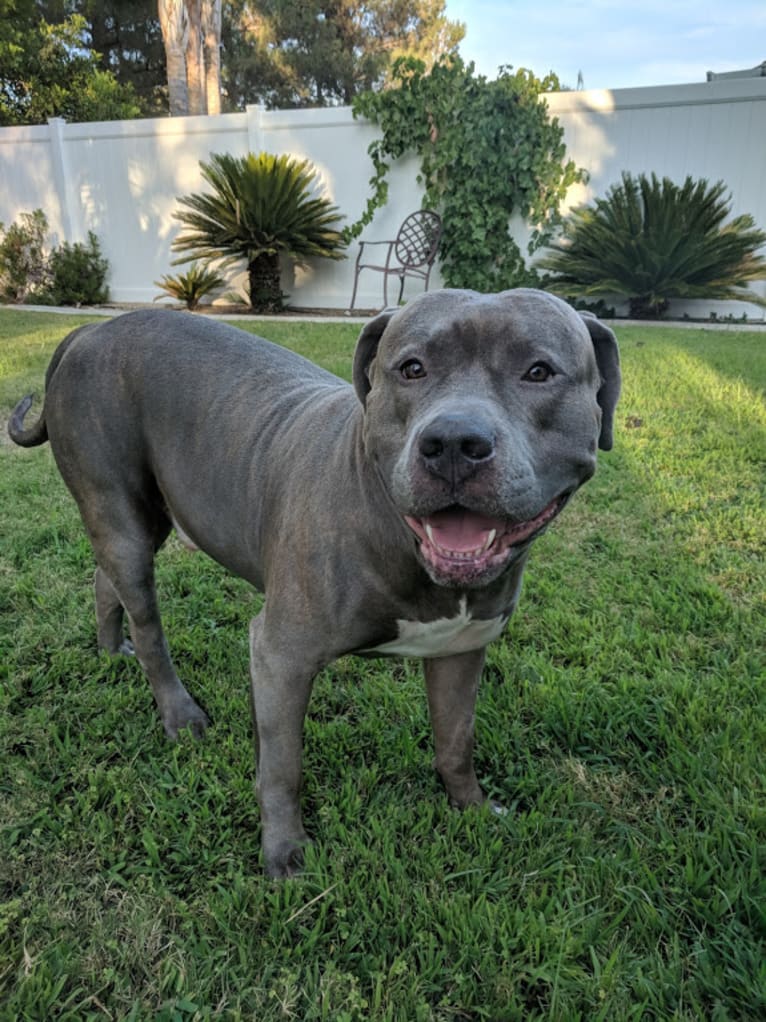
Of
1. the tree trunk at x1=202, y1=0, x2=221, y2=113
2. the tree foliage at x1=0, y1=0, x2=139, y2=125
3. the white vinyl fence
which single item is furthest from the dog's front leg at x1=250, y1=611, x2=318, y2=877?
the tree trunk at x1=202, y1=0, x2=221, y2=113

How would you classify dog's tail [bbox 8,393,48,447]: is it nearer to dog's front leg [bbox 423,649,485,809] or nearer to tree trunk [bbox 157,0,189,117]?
dog's front leg [bbox 423,649,485,809]

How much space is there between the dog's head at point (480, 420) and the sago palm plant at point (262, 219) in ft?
31.5

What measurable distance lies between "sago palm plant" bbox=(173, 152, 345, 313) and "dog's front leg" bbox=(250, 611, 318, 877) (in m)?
9.77

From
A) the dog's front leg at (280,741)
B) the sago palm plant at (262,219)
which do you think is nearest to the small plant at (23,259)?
the sago palm plant at (262,219)

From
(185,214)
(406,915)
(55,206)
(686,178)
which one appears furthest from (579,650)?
(55,206)

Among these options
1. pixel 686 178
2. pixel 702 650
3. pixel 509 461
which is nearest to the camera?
pixel 509 461

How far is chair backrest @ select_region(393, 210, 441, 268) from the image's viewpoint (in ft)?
35.2

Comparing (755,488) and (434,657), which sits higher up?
(434,657)

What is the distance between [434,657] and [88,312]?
10.8m

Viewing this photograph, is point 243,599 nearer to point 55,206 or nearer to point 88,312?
point 88,312

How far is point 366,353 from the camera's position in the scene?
1.88m

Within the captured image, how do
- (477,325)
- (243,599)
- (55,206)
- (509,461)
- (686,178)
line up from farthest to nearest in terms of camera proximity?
(55,206), (686,178), (243,599), (477,325), (509,461)

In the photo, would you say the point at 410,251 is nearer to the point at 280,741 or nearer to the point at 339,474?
the point at 339,474

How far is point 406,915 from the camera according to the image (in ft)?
5.50
